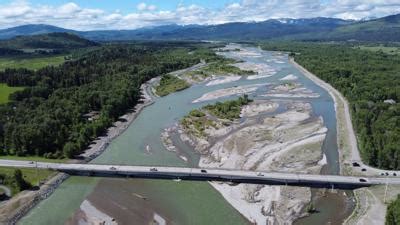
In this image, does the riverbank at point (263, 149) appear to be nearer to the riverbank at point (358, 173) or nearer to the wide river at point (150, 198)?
the wide river at point (150, 198)

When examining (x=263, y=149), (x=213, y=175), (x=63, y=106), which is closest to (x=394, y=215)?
(x=213, y=175)

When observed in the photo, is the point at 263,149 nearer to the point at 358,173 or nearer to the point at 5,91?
the point at 358,173

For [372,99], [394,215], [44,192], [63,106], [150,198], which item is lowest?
[150,198]

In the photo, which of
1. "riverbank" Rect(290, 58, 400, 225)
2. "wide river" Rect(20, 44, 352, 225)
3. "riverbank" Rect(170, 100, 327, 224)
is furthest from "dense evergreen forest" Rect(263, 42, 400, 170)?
"riverbank" Rect(170, 100, 327, 224)

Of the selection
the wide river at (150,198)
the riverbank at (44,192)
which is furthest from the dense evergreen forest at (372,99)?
the riverbank at (44,192)

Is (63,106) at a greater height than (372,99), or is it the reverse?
(372,99)
